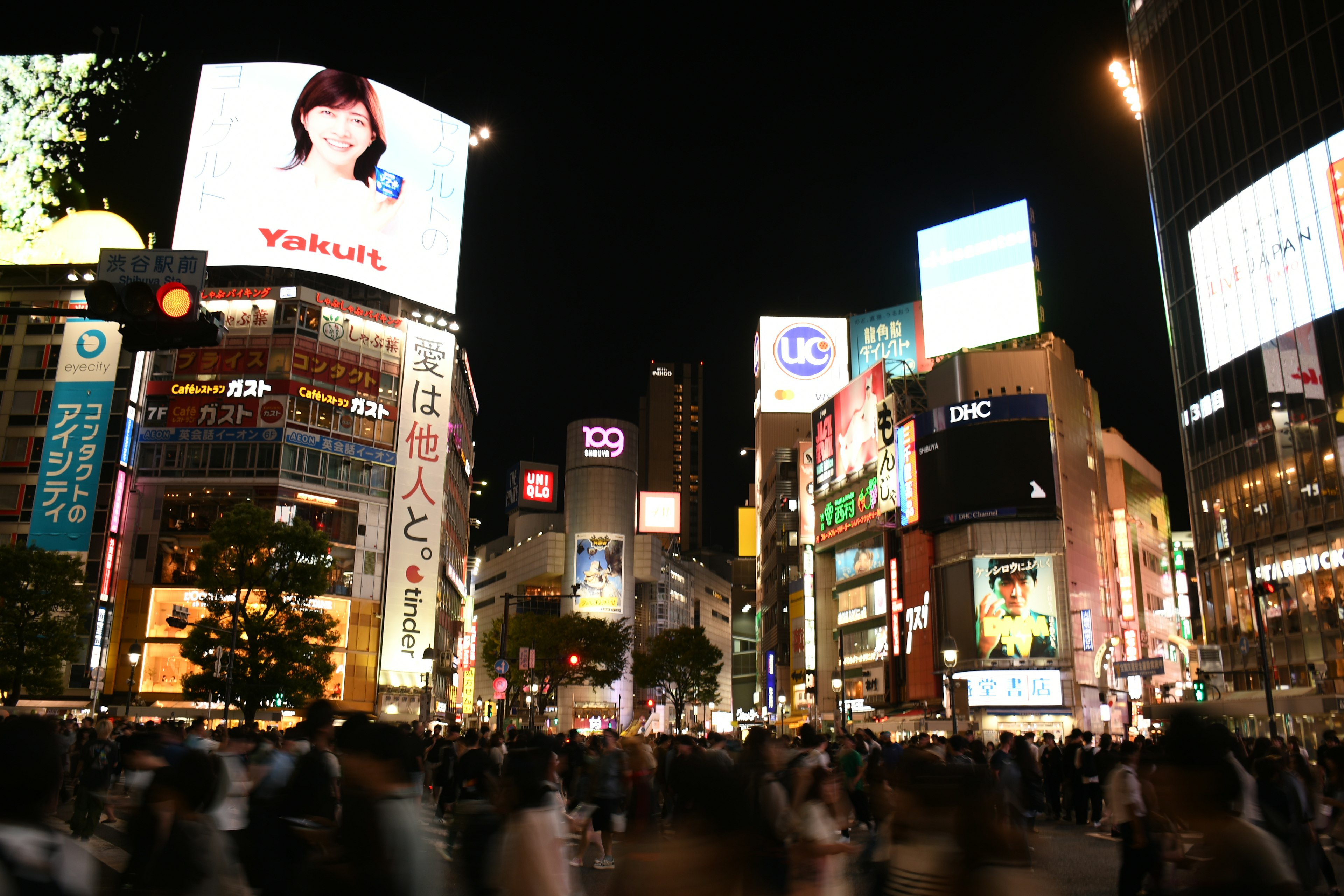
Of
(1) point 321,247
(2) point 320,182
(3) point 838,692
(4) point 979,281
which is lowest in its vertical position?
(3) point 838,692

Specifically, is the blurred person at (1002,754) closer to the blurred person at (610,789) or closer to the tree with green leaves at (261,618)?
the blurred person at (610,789)

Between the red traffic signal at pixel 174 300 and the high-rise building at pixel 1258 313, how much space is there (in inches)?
1517

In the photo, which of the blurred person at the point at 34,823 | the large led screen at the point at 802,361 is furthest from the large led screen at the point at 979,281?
the blurred person at the point at 34,823

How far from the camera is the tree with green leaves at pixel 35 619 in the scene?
40281mm

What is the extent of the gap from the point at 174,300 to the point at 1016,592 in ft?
188

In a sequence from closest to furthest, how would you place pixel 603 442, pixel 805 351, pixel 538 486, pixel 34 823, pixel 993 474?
pixel 34 823 < pixel 993 474 < pixel 805 351 < pixel 603 442 < pixel 538 486

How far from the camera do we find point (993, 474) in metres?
59.5

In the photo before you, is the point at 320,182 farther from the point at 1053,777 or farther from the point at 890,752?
the point at 1053,777

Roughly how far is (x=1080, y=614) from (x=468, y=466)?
167 ft

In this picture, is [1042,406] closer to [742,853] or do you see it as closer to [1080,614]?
[1080,614]

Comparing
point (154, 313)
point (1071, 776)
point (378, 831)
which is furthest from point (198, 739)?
point (1071, 776)

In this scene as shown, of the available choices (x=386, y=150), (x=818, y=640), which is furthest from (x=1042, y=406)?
(x=386, y=150)

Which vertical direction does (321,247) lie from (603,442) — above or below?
below

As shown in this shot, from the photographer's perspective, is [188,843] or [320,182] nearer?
[188,843]
